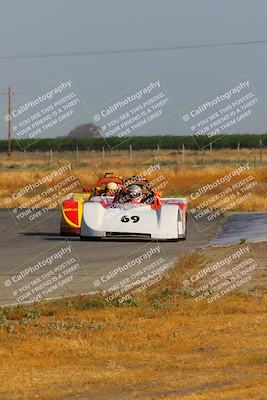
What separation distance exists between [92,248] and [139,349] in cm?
1284

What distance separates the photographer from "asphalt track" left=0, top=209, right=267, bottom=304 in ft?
62.4

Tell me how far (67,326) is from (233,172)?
1516 inches

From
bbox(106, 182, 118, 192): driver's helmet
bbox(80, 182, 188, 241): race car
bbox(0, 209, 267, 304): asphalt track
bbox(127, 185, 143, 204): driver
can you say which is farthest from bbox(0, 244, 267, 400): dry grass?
bbox(106, 182, 118, 192): driver's helmet

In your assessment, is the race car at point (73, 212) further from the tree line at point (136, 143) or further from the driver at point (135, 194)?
the tree line at point (136, 143)

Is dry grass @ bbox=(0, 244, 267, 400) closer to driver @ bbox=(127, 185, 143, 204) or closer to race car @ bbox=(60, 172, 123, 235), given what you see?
driver @ bbox=(127, 185, 143, 204)

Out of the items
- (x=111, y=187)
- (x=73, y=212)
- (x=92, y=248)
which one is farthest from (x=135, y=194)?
(x=92, y=248)

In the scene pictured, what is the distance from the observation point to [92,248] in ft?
82.9

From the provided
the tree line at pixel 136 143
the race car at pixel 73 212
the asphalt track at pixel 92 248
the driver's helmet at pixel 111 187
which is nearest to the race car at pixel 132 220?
the asphalt track at pixel 92 248

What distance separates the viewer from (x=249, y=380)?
10.4 meters

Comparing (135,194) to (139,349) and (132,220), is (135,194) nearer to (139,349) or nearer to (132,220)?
(132,220)

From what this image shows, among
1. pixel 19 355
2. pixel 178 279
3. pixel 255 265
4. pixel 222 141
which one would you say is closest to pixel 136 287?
pixel 178 279

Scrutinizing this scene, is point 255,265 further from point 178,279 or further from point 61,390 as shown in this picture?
point 61,390

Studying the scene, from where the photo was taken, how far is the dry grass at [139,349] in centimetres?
1022

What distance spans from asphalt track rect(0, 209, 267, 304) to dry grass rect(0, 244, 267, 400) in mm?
2224
